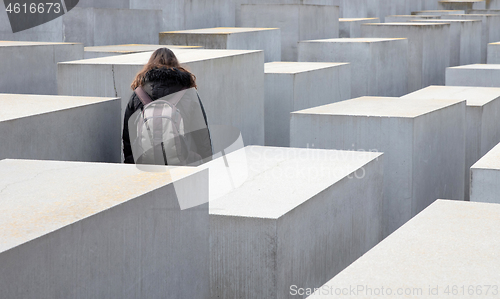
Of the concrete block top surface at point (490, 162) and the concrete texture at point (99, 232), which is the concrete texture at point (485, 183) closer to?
the concrete block top surface at point (490, 162)

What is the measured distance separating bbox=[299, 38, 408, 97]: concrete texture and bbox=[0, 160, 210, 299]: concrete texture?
8.80m

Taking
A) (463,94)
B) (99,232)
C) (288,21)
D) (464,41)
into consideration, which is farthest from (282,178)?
(464,41)

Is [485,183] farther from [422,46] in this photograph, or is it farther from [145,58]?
[422,46]

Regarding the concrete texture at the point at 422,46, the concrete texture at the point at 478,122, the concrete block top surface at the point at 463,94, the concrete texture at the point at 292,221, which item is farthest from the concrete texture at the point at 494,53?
the concrete texture at the point at 292,221

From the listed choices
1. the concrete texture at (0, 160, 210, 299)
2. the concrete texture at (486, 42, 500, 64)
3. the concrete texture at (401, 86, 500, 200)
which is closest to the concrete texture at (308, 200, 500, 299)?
the concrete texture at (0, 160, 210, 299)

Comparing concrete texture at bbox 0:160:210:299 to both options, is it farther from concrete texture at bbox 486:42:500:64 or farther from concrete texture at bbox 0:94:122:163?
concrete texture at bbox 486:42:500:64

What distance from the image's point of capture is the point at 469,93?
8938 mm

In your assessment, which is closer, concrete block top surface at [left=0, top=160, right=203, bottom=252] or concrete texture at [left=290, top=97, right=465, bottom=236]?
concrete block top surface at [left=0, top=160, right=203, bottom=252]

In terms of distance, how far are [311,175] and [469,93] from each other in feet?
16.6

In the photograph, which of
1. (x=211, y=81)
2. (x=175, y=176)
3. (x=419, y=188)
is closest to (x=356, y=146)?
(x=419, y=188)

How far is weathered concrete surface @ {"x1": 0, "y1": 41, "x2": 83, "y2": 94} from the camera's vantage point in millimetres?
7191

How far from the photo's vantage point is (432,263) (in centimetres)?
241

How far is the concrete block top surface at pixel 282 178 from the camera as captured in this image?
392cm

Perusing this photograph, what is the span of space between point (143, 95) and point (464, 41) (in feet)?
44.2
